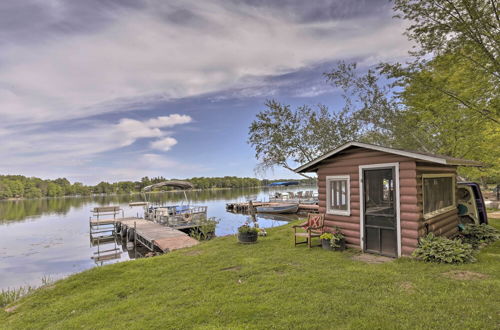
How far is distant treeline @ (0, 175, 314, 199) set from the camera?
88.4 m

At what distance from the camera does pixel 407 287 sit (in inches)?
173

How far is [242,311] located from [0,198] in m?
107

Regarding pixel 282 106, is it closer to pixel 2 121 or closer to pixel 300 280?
pixel 300 280

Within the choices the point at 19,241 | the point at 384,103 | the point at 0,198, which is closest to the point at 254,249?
the point at 384,103

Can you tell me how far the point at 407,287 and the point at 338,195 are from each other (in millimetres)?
3473

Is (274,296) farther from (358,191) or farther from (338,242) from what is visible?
(358,191)

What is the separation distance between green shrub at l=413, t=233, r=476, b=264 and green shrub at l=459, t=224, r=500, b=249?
1951 mm

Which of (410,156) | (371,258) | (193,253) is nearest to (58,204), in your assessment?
(193,253)

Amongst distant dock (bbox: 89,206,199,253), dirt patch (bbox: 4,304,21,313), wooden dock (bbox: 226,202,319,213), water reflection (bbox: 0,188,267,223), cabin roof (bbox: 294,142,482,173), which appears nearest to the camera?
dirt patch (bbox: 4,304,21,313)

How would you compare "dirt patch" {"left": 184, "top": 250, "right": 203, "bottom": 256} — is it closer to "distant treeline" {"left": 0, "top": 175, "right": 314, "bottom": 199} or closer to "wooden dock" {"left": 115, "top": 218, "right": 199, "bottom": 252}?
"wooden dock" {"left": 115, "top": 218, "right": 199, "bottom": 252}

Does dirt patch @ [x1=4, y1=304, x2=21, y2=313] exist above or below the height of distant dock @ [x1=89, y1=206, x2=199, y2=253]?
above

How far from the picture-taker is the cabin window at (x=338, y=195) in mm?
7370

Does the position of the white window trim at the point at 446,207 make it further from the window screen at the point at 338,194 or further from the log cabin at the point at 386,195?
the window screen at the point at 338,194

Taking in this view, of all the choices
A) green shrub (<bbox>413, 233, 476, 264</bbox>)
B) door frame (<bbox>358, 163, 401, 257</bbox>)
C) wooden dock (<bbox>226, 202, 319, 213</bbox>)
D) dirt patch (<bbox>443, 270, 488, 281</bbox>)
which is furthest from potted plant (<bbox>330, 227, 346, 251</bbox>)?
wooden dock (<bbox>226, 202, 319, 213</bbox>)
